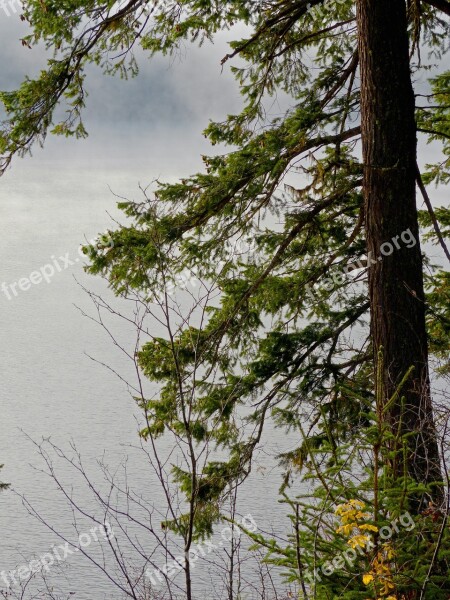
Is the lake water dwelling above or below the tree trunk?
above

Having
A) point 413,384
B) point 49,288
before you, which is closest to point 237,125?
point 413,384

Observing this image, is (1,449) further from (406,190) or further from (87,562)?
(406,190)

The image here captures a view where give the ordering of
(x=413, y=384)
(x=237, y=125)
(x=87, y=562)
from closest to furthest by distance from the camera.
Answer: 1. (x=413, y=384)
2. (x=237, y=125)
3. (x=87, y=562)

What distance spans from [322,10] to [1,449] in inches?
1160

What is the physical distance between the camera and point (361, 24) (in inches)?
258

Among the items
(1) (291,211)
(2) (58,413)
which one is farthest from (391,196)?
(2) (58,413)

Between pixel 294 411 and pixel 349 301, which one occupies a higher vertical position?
pixel 349 301

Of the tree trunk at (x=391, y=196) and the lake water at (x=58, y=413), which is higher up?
the lake water at (x=58, y=413)

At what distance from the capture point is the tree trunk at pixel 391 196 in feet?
21.0

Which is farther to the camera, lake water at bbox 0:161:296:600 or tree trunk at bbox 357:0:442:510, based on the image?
lake water at bbox 0:161:296:600

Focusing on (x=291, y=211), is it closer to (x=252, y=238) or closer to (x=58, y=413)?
(x=252, y=238)

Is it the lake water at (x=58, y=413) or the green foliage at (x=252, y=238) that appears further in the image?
the lake water at (x=58, y=413)

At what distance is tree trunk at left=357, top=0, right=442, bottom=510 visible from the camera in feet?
21.0

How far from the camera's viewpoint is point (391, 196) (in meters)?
6.43
